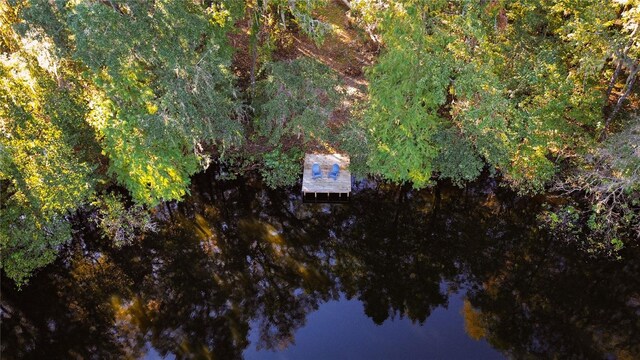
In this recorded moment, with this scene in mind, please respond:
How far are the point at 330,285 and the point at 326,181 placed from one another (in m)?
5.11

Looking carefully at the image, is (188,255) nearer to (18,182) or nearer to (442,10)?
(18,182)

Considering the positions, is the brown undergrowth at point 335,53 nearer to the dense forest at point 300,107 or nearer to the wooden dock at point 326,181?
the wooden dock at point 326,181

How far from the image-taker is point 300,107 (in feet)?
65.2

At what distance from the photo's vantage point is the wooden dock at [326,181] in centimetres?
2038

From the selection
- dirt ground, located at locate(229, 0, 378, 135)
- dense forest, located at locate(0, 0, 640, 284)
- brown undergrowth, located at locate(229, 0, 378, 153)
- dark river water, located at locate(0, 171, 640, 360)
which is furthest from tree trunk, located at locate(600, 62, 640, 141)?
dirt ground, located at locate(229, 0, 378, 135)

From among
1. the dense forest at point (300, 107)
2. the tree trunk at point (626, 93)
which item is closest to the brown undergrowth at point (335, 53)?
the dense forest at point (300, 107)

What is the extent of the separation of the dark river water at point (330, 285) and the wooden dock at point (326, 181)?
25.3 inches

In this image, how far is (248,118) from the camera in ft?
72.8

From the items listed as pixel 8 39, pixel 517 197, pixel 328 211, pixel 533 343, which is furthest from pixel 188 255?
pixel 517 197

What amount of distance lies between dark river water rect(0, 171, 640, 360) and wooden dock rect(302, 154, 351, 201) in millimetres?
642

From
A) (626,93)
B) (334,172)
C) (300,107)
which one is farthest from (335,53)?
(626,93)

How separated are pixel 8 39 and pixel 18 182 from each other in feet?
16.2

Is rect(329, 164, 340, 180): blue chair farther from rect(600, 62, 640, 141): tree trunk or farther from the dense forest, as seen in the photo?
rect(600, 62, 640, 141): tree trunk

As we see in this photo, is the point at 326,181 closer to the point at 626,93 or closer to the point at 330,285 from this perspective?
the point at 330,285
